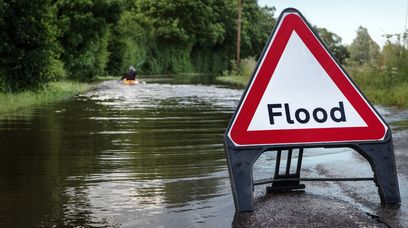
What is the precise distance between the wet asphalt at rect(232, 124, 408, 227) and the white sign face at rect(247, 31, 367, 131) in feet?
1.96

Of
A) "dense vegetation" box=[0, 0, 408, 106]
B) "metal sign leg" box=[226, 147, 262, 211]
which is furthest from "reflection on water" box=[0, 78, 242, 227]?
"dense vegetation" box=[0, 0, 408, 106]

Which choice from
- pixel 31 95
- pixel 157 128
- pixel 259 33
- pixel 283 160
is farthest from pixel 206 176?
pixel 259 33

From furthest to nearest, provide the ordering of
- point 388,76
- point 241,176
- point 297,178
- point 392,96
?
point 388,76, point 392,96, point 297,178, point 241,176

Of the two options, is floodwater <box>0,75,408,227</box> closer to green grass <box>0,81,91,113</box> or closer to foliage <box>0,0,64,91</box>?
green grass <box>0,81,91,113</box>

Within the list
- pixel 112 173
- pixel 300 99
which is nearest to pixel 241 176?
pixel 300 99

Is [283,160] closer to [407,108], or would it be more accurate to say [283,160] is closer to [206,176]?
[206,176]

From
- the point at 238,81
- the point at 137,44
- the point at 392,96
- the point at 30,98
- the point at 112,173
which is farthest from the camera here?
the point at 137,44

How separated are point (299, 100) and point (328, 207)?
854mm

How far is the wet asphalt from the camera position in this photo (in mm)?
4387

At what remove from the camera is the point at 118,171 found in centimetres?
676

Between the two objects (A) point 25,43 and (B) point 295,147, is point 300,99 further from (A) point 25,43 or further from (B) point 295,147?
(A) point 25,43

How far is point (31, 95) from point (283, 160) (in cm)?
1256

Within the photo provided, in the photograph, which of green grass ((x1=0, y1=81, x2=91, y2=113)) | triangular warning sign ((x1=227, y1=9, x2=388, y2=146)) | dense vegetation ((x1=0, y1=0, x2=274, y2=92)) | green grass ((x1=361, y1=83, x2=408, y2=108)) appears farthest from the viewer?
dense vegetation ((x1=0, y1=0, x2=274, y2=92))

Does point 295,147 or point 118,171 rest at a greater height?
point 295,147
